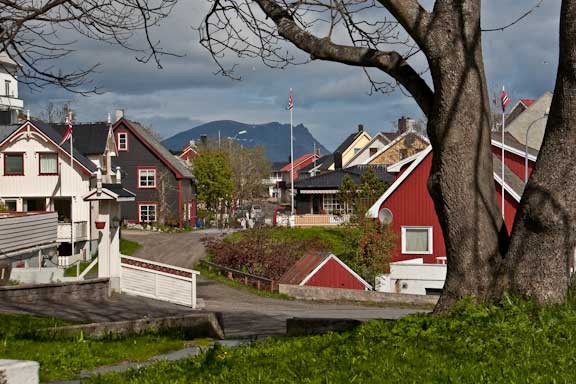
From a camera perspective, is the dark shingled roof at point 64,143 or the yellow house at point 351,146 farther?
the yellow house at point 351,146

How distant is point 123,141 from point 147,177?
329 cm

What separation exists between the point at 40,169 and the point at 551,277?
44.3m

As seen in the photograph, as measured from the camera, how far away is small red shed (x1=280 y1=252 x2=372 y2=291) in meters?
35.9

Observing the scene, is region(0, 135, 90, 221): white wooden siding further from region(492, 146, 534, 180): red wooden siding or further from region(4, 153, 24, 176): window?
region(492, 146, 534, 180): red wooden siding

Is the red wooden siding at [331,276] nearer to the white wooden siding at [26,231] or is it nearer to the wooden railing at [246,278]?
the wooden railing at [246,278]

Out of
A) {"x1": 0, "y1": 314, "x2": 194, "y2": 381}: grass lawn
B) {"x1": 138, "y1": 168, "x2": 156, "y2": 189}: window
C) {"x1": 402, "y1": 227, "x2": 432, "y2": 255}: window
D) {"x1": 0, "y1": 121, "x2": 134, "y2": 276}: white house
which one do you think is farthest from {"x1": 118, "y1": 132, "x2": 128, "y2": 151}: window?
{"x1": 0, "y1": 314, "x2": 194, "y2": 381}: grass lawn

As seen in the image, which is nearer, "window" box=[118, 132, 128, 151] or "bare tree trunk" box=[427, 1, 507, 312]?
"bare tree trunk" box=[427, 1, 507, 312]

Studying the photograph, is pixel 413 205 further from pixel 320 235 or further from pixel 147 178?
pixel 147 178

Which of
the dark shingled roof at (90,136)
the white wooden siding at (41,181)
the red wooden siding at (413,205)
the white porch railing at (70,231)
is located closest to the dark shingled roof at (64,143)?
the white wooden siding at (41,181)

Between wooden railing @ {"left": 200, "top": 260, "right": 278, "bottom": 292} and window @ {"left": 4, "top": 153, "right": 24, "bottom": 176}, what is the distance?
1511 cm

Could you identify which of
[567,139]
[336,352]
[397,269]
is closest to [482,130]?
[567,139]

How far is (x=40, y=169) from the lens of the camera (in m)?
50.0

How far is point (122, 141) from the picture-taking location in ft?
220

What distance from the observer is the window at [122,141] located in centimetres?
6712
